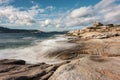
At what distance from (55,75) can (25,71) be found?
3.22 m

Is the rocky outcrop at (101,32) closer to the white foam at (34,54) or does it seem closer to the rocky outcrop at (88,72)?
the white foam at (34,54)

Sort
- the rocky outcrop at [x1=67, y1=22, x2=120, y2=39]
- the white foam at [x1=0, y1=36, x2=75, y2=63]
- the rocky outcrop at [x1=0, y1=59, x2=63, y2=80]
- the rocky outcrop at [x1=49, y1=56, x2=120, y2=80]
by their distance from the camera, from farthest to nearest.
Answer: the rocky outcrop at [x1=67, y1=22, x2=120, y2=39] → the white foam at [x1=0, y1=36, x2=75, y2=63] → the rocky outcrop at [x1=0, y1=59, x2=63, y2=80] → the rocky outcrop at [x1=49, y1=56, x2=120, y2=80]

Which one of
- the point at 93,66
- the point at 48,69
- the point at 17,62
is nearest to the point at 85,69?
the point at 93,66

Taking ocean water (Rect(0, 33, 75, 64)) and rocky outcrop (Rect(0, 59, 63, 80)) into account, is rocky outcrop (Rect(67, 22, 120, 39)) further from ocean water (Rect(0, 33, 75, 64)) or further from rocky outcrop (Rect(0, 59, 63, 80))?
rocky outcrop (Rect(0, 59, 63, 80))

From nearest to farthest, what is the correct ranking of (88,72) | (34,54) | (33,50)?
(88,72) < (34,54) < (33,50)

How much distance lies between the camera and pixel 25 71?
17328mm

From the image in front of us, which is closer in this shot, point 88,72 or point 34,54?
point 88,72

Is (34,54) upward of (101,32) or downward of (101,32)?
downward

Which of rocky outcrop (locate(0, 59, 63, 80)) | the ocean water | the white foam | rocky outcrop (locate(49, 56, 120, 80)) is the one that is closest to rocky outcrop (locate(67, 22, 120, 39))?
the ocean water

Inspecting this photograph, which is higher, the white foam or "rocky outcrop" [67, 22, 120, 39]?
"rocky outcrop" [67, 22, 120, 39]

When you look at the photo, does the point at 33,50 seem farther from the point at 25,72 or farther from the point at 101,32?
the point at 101,32

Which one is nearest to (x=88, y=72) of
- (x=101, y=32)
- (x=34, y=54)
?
(x=34, y=54)

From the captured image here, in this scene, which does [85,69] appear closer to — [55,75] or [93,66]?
[93,66]

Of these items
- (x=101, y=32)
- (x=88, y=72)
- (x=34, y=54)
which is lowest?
(x=34, y=54)
